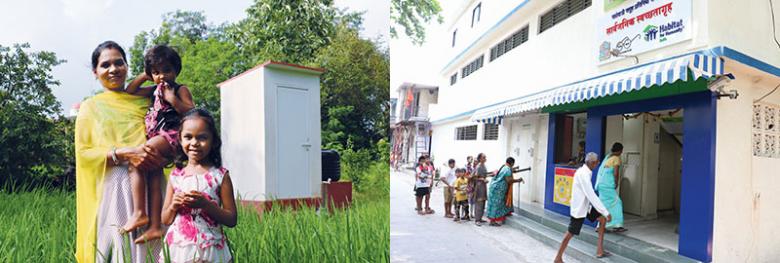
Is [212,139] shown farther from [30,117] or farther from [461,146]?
[461,146]

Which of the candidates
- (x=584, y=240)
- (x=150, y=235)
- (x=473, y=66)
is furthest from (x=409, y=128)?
(x=150, y=235)

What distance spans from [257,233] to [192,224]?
0.82ft

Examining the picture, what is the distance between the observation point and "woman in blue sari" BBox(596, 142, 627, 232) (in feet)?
10.0

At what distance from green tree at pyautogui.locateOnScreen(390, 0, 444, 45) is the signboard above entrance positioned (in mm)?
1246

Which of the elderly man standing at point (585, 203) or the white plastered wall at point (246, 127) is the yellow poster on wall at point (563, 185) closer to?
the elderly man standing at point (585, 203)

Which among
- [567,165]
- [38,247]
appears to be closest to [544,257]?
[567,165]

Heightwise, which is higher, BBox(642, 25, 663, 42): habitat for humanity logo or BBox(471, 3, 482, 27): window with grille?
BBox(471, 3, 482, 27): window with grille

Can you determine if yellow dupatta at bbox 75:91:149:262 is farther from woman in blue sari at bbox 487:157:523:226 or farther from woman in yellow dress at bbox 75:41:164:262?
woman in blue sari at bbox 487:157:523:226

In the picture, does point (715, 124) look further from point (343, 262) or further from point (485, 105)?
point (343, 262)

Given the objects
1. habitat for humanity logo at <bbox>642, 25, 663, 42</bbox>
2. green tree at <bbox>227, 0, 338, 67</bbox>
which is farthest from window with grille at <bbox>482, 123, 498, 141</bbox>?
green tree at <bbox>227, 0, 338, 67</bbox>

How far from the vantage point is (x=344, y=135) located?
1.86 metres

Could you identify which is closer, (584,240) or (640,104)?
(640,104)

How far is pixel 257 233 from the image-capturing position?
1589mm

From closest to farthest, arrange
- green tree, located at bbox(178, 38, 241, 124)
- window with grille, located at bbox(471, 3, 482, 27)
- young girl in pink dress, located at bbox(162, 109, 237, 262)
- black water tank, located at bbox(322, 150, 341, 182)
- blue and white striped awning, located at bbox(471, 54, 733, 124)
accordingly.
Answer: young girl in pink dress, located at bbox(162, 109, 237, 262), green tree, located at bbox(178, 38, 241, 124), black water tank, located at bbox(322, 150, 341, 182), blue and white striped awning, located at bbox(471, 54, 733, 124), window with grille, located at bbox(471, 3, 482, 27)
